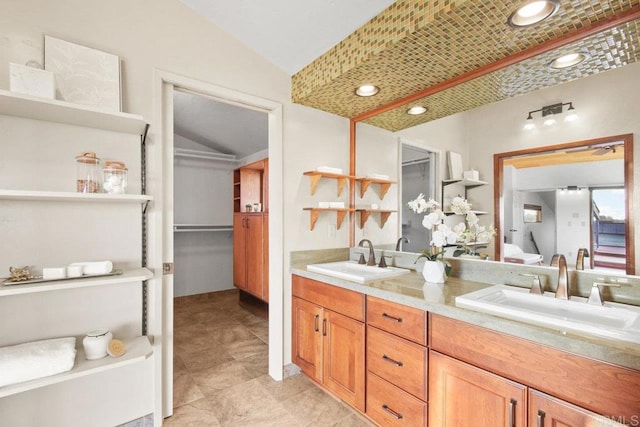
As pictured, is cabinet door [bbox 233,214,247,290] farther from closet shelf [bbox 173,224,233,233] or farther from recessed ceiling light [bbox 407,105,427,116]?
recessed ceiling light [bbox 407,105,427,116]

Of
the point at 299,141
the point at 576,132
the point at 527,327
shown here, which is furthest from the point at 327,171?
the point at 527,327

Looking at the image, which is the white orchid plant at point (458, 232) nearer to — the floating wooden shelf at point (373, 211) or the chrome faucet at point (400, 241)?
the chrome faucet at point (400, 241)

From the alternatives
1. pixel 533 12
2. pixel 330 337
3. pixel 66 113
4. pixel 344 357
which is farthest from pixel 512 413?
pixel 66 113

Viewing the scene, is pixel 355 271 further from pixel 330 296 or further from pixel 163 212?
pixel 163 212

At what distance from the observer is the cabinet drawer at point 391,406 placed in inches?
55.5

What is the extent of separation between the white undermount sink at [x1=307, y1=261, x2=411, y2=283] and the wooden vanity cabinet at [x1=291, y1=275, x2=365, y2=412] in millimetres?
89

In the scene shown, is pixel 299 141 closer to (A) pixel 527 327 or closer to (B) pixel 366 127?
(B) pixel 366 127

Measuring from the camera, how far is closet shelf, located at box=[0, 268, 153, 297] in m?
1.23

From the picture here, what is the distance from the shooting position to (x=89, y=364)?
4.55 ft

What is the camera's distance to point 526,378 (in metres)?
1.06

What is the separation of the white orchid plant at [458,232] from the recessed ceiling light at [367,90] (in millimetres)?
940

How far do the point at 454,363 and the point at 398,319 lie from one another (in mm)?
316

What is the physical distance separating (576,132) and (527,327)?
1.03 metres

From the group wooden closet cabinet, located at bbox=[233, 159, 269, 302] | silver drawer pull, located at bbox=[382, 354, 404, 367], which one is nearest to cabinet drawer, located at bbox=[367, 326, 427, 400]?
silver drawer pull, located at bbox=[382, 354, 404, 367]
